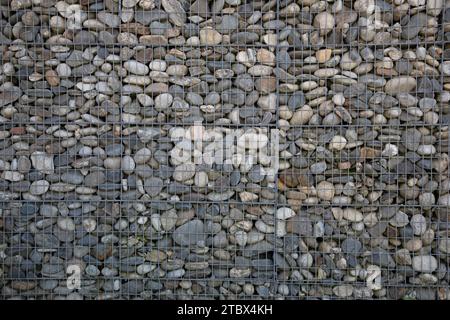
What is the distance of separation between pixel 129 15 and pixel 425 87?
191cm

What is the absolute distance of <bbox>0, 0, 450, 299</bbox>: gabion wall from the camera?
280 centimetres

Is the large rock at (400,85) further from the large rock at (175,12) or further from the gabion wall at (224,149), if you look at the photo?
the large rock at (175,12)

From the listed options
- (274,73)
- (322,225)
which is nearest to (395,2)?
(274,73)

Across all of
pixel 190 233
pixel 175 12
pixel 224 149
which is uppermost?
pixel 175 12

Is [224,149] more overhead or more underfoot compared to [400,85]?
more underfoot

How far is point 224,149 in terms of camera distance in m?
2.87

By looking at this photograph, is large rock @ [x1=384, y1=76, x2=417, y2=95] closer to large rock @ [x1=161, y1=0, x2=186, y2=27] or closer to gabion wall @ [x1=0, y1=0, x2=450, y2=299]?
gabion wall @ [x1=0, y1=0, x2=450, y2=299]

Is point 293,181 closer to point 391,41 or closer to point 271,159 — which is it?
point 271,159

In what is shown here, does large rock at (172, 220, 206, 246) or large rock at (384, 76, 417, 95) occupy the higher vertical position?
large rock at (384, 76, 417, 95)

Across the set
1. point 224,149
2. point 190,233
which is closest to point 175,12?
point 224,149

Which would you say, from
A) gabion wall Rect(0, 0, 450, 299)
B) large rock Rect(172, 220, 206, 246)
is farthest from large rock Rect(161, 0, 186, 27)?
large rock Rect(172, 220, 206, 246)

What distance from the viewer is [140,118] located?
9.46 feet

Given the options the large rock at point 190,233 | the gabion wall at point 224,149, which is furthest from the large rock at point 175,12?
the large rock at point 190,233

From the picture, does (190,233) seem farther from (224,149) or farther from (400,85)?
(400,85)
